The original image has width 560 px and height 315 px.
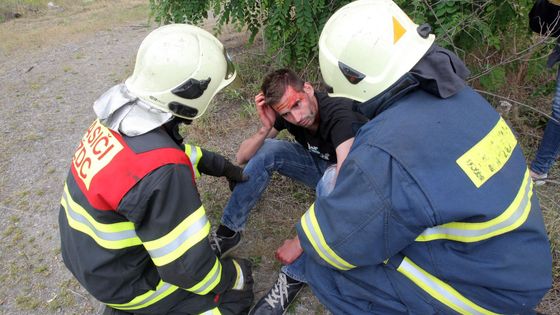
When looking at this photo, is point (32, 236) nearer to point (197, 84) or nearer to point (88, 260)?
point (88, 260)

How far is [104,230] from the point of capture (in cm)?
156

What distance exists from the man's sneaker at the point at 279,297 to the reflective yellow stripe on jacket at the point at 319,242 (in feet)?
2.20

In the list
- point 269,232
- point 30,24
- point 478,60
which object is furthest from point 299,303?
point 30,24

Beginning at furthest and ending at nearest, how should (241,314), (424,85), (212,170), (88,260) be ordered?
(212,170)
(241,314)
(88,260)
(424,85)

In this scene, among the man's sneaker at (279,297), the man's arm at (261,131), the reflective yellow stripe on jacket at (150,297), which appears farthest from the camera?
the man's arm at (261,131)

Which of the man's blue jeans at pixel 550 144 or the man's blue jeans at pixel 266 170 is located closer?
the man's blue jeans at pixel 266 170

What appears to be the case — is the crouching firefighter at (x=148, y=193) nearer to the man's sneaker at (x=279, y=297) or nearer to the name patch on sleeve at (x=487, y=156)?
the man's sneaker at (x=279, y=297)

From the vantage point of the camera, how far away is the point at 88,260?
5.34 ft

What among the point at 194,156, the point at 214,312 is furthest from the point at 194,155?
the point at 214,312

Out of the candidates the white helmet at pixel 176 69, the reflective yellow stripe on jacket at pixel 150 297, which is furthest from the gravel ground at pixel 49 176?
the white helmet at pixel 176 69

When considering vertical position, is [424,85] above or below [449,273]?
above

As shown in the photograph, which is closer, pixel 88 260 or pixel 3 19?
pixel 88 260

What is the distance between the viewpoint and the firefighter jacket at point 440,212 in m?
1.18

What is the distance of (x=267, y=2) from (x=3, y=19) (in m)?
12.5
